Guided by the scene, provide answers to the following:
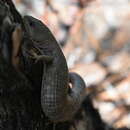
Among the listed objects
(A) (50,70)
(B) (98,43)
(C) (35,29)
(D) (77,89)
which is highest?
(C) (35,29)

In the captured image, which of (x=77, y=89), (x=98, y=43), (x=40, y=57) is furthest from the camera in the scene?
(x=98, y=43)

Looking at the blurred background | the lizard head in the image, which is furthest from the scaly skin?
the blurred background

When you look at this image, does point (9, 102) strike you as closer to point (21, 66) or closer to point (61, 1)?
point (21, 66)

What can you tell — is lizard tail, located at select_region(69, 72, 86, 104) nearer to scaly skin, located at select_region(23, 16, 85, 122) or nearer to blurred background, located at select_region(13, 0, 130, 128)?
scaly skin, located at select_region(23, 16, 85, 122)

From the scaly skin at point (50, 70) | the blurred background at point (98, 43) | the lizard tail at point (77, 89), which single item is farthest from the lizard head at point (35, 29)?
the blurred background at point (98, 43)

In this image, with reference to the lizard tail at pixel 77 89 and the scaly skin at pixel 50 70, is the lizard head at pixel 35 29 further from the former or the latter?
the lizard tail at pixel 77 89

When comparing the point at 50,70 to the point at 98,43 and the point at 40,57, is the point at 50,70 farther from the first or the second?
the point at 98,43

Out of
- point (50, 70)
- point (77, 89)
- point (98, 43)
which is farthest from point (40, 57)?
point (98, 43)
